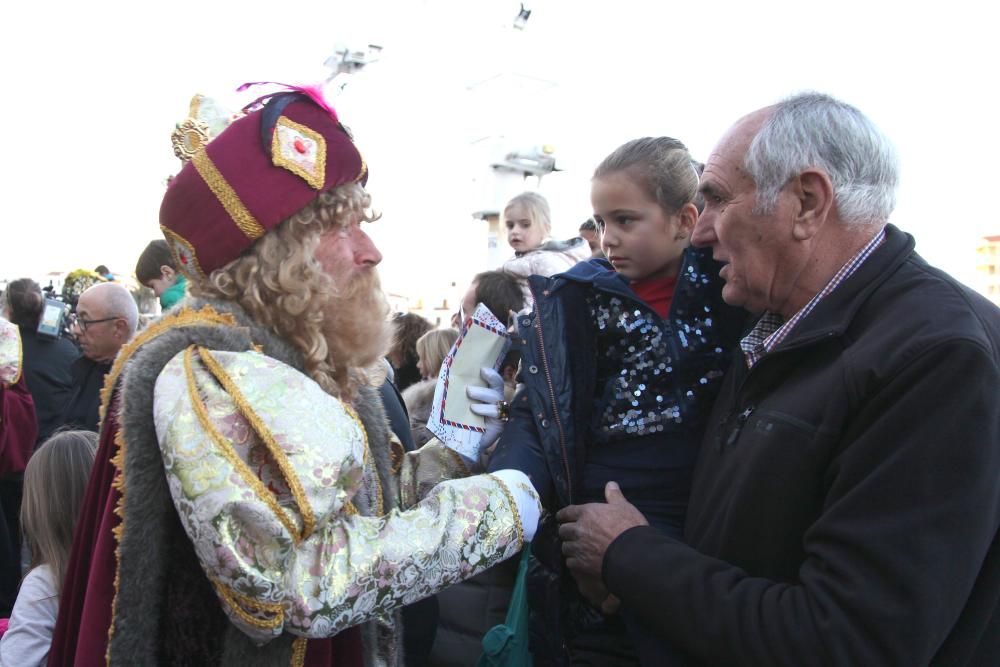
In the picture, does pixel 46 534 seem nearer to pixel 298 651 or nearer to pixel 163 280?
pixel 298 651

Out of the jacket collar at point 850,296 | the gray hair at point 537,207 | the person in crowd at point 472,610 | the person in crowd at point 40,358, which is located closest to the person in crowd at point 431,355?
the person in crowd at point 472,610

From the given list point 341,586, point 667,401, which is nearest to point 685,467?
point 667,401

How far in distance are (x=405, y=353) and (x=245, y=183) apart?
3617mm

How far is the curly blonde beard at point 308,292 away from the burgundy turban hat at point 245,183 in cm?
3

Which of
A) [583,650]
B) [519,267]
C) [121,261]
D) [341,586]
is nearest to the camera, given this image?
[341,586]

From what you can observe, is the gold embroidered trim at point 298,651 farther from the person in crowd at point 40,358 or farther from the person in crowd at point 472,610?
the person in crowd at point 40,358

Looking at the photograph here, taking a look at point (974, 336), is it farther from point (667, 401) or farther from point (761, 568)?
point (667, 401)

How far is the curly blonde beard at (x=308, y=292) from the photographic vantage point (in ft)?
5.35

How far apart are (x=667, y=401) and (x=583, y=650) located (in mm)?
717

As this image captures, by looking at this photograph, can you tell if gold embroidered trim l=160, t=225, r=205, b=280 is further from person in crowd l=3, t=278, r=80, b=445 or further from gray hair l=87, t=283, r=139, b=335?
person in crowd l=3, t=278, r=80, b=445

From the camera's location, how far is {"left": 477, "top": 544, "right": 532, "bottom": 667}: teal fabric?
222 cm

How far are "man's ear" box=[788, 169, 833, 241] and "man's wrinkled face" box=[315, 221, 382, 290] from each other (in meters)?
0.95

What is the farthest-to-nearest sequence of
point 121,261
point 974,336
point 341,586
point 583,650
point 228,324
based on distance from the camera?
1. point 121,261
2. point 583,650
3. point 228,324
4. point 341,586
5. point 974,336

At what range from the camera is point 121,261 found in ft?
44.2
